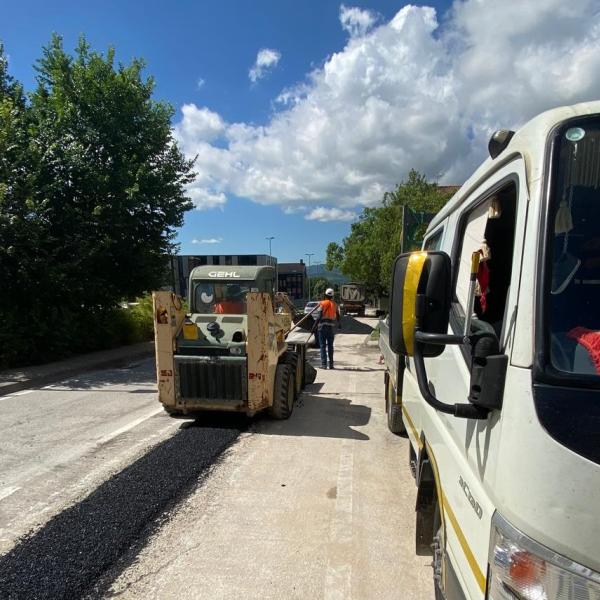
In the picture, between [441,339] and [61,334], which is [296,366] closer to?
[441,339]

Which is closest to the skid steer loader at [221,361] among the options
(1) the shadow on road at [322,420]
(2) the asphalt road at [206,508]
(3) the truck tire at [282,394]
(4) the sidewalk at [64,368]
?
(3) the truck tire at [282,394]

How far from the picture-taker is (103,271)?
14.0 metres

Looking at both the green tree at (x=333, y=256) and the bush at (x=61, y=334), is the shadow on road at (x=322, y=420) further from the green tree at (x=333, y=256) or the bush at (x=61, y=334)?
the green tree at (x=333, y=256)

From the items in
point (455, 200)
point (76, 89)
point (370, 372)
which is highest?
point (76, 89)

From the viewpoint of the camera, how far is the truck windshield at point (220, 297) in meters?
7.29

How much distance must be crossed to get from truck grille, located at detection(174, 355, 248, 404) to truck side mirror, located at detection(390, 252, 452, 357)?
442 centimetres

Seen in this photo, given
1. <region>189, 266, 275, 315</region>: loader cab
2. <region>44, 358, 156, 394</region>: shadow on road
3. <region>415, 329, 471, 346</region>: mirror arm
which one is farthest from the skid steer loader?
<region>415, 329, 471, 346</region>: mirror arm

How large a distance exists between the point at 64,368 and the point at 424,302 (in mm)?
11392

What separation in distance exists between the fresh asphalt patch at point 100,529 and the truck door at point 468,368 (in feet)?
7.71

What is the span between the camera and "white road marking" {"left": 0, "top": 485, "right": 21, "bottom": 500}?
164 inches

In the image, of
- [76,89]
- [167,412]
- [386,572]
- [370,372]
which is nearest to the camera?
[386,572]

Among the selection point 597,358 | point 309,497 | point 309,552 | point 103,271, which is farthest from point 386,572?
point 103,271

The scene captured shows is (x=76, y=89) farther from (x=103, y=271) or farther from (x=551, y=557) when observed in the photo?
(x=551, y=557)

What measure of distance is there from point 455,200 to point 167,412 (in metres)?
5.49
